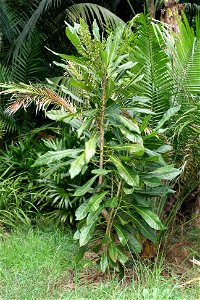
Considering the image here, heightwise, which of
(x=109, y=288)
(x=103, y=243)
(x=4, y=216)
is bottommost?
(x=4, y=216)

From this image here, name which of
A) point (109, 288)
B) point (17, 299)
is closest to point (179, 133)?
point (109, 288)

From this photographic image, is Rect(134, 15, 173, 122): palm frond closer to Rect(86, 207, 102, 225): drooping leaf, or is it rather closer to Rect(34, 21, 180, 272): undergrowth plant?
Rect(34, 21, 180, 272): undergrowth plant

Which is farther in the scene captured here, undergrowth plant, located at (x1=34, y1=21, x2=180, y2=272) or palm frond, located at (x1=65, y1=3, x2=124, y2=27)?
palm frond, located at (x1=65, y1=3, x2=124, y2=27)

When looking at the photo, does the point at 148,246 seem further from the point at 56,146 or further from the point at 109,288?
the point at 56,146

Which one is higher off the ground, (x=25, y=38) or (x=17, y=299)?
(x=25, y=38)

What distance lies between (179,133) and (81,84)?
93 centimetres

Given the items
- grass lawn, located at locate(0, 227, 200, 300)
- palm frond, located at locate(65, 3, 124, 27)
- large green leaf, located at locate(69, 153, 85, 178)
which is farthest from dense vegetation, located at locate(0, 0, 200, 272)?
palm frond, located at locate(65, 3, 124, 27)

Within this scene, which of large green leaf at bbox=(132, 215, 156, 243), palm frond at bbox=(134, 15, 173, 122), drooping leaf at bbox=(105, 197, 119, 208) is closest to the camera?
drooping leaf at bbox=(105, 197, 119, 208)

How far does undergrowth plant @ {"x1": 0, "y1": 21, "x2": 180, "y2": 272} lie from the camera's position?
308cm

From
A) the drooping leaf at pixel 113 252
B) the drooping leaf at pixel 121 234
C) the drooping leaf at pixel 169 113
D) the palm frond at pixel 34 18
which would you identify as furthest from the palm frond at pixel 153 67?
the palm frond at pixel 34 18

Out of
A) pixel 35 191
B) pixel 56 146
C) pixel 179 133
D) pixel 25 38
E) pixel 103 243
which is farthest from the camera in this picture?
pixel 25 38

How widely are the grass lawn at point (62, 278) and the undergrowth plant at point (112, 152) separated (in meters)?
0.18

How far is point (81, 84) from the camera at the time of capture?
3.11 m

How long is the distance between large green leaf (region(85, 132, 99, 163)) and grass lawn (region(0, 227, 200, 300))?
2.99 feet
